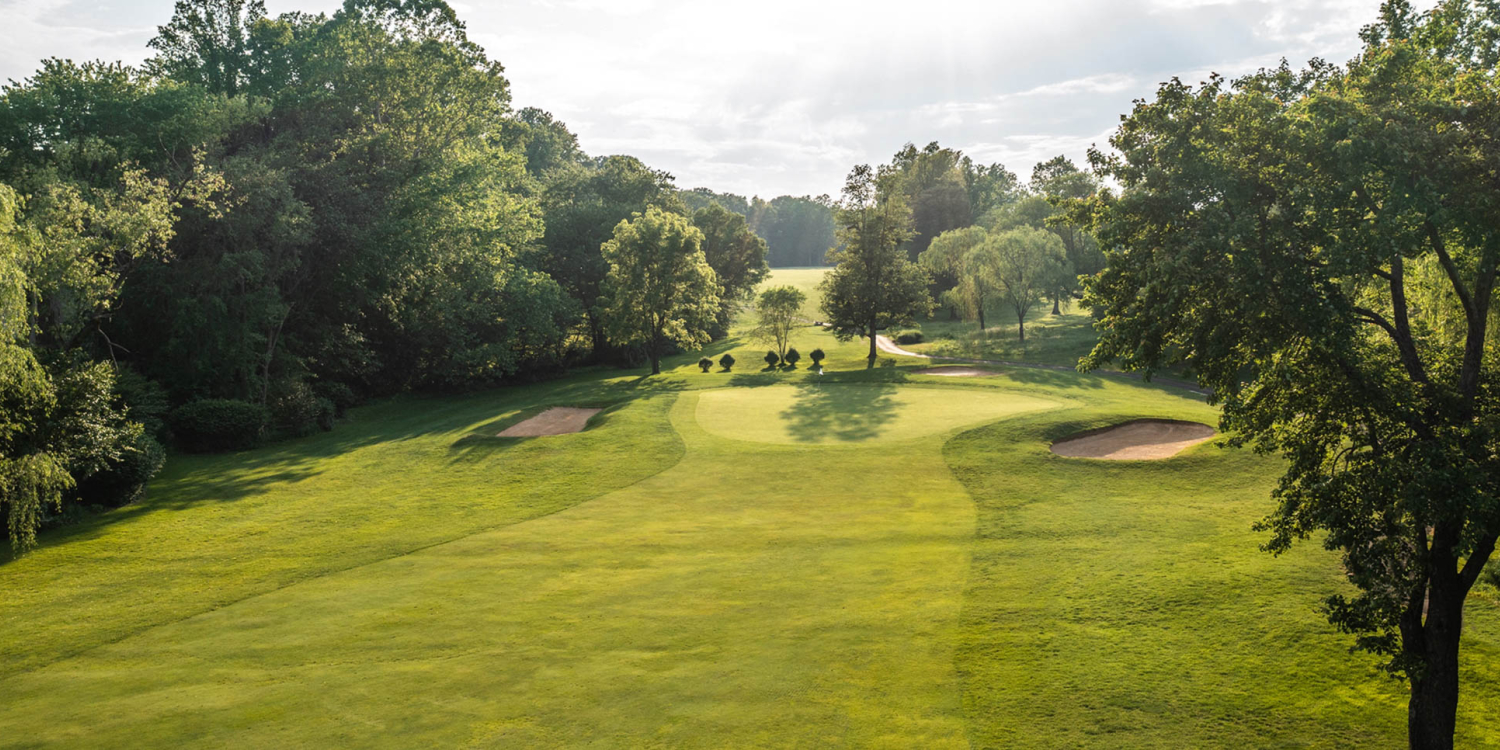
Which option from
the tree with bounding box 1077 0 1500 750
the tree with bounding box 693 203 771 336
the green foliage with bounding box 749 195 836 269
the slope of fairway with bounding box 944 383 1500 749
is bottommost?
the slope of fairway with bounding box 944 383 1500 749

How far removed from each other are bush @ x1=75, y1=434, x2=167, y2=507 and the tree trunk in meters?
26.4

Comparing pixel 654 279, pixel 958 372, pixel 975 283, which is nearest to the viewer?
pixel 958 372

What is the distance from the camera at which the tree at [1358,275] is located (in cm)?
833

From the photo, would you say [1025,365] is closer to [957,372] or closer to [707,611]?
[957,372]

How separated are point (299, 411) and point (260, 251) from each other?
661cm

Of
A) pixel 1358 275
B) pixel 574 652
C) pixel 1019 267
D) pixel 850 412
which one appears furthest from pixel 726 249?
pixel 1358 275

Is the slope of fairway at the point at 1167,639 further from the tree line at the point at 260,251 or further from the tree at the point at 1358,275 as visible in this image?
the tree line at the point at 260,251

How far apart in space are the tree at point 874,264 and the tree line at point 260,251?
9919mm

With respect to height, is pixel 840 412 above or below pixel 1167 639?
above

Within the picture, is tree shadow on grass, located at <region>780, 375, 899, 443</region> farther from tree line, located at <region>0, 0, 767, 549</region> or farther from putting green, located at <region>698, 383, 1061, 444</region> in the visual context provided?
tree line, located at <region>0, 0, 767, 549</region>

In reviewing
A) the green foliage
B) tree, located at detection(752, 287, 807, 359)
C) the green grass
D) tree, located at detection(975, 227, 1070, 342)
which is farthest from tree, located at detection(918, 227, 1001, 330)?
the green foliage

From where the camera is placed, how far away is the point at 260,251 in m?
31.7

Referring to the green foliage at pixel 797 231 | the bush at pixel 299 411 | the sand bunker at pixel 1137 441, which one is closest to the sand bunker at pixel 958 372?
the sand bunker at pixel 1137 441

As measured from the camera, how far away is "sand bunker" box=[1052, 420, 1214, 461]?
23.0 meters
